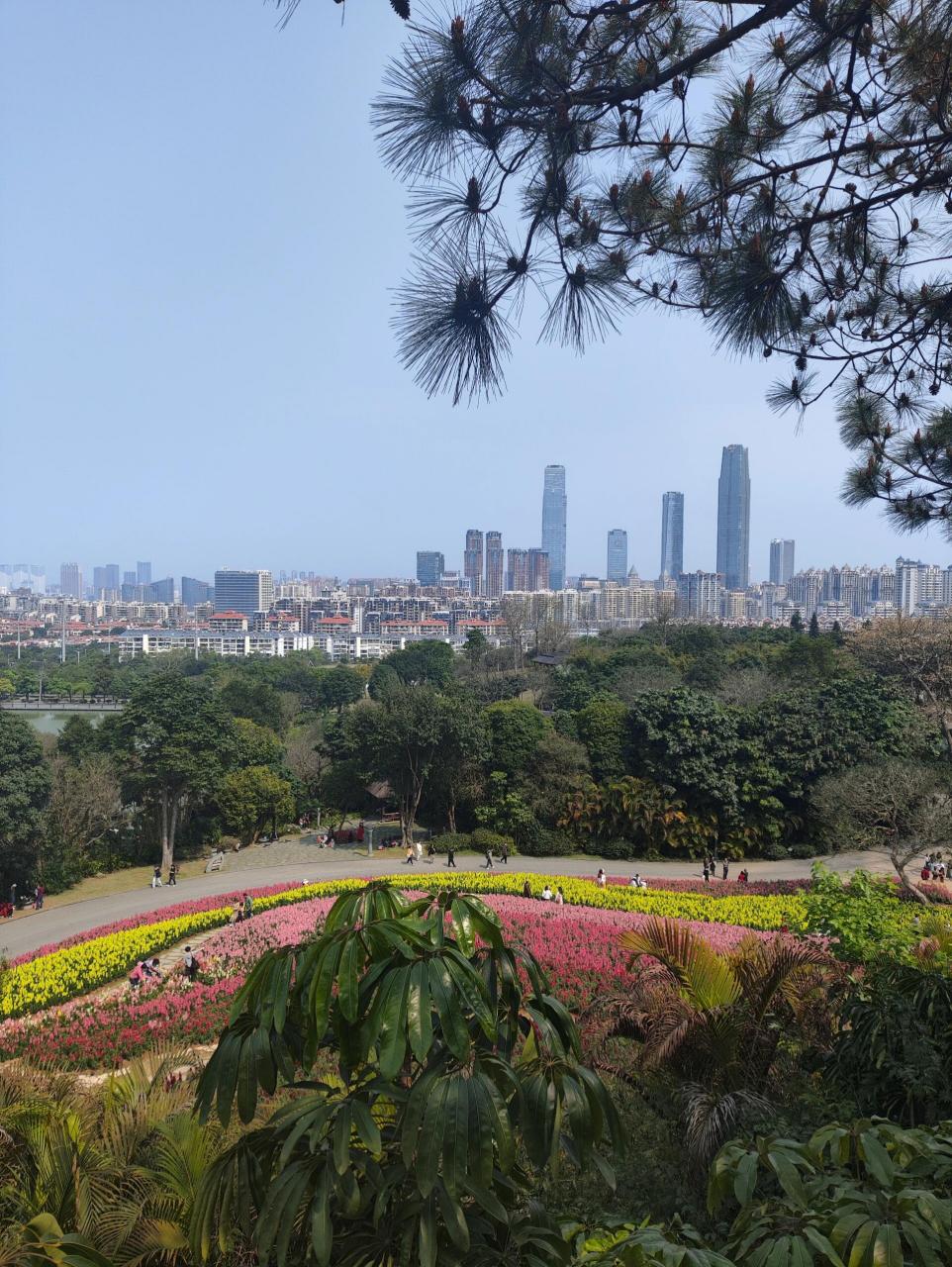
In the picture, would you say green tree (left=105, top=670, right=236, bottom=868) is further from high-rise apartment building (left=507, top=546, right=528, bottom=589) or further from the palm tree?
high-rise apartment building (left=507, top=546, right=528, bottom=589)

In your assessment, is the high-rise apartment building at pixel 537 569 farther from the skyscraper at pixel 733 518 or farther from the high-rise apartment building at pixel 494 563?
the skyscraper at pixel 733 518

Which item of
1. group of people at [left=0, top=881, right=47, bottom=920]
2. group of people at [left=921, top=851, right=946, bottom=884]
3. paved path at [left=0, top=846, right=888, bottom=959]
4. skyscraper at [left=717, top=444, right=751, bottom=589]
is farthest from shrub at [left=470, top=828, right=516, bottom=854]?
skyscraper at [left=717, top=444, right=751, bottom=589]

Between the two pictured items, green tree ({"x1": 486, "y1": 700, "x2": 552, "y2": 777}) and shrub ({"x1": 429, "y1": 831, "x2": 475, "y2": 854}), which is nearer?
A: shrub ({"x1": 429, "y1": 831, "x2": 475, "y2": 854})

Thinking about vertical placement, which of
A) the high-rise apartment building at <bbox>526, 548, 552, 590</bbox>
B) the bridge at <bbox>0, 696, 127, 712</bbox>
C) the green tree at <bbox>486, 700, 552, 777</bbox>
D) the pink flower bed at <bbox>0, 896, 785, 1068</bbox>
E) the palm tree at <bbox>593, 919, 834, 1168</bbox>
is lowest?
the bridge at <bbox>0, 696, 127, 712</bbox>

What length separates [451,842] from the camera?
69.2ft

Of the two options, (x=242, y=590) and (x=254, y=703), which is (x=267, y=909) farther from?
(x=242, y=590)

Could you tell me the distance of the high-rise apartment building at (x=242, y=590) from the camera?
627 feet

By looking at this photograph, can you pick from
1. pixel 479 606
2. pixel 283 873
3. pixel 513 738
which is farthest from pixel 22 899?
pixel 479 606

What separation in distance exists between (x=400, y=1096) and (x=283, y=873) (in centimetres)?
1836

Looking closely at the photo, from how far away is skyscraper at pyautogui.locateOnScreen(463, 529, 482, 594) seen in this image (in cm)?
18812

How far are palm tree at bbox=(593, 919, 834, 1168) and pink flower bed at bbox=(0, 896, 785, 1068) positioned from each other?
1508mm

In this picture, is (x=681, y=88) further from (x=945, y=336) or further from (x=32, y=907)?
(x=32, y=907)

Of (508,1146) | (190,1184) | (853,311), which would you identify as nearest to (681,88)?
(853,311)

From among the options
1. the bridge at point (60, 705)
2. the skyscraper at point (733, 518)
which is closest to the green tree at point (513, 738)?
the bridge at point (60, 705)
